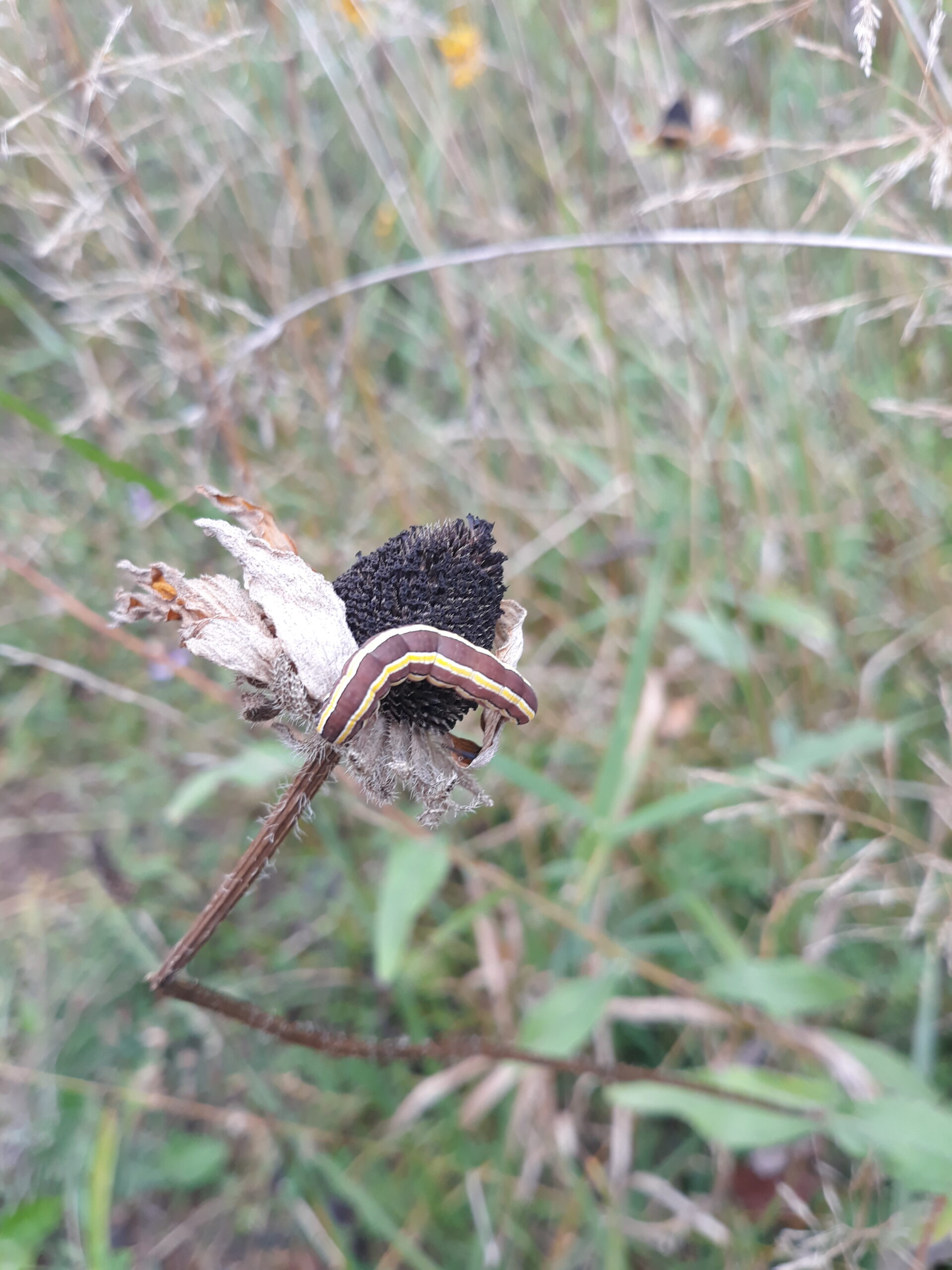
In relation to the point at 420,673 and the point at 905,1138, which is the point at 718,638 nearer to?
the point at 905,1138

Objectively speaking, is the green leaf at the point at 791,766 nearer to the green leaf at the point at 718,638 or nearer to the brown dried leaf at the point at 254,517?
the green leaf at the point at 718,638

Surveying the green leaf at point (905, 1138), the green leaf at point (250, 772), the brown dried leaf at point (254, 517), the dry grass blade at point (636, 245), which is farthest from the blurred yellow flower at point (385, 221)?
the green leaf at point (905, 1138)

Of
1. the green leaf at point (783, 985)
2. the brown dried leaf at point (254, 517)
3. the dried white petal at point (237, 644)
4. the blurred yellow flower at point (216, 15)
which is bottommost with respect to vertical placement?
the green leaf at point (783, 985)

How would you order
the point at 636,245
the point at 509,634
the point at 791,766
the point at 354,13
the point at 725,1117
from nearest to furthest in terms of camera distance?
the point at 509,634 → the point at 636,245 → the point at 725,1117 → the point at 791,766 → the point at 354,13

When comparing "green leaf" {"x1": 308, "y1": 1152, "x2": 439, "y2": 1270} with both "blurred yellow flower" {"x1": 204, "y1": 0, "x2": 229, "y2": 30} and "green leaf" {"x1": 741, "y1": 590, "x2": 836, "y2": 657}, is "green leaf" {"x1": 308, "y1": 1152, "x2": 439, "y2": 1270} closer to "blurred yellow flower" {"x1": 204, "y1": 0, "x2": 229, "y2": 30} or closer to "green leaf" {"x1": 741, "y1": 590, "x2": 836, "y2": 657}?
"green leaf" {"x1": 741, "y1": 590, "x2": 836, "y2": 657}

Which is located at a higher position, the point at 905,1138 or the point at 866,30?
the point at 866,30

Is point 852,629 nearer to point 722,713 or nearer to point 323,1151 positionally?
point 722,713

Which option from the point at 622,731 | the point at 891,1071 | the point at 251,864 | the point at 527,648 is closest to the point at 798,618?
the point at 622,731
